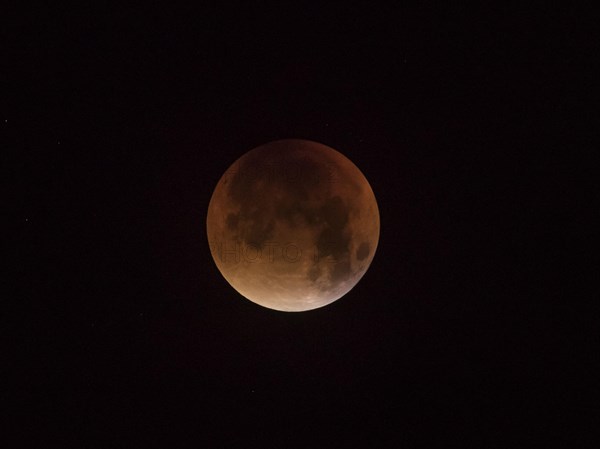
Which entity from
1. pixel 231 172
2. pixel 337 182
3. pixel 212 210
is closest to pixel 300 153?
pixel 337 182

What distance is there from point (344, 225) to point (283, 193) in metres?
0.63

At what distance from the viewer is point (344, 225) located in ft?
12.1

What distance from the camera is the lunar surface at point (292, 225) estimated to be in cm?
354

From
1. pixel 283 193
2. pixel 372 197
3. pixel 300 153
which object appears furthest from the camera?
Result: pixel 372 197

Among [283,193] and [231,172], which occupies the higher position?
[231,172]

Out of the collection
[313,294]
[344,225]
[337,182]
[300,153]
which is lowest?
[313,294]

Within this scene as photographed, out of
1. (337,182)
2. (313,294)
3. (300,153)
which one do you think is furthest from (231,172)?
(313,294)

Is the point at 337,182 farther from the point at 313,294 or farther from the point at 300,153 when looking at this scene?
the point at 313,294

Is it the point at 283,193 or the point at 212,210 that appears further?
the point at 212,210

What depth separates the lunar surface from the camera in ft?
11.6

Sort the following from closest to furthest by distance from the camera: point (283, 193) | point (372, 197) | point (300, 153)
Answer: point (283, 193) < point (300, 153) < point (372, 197)

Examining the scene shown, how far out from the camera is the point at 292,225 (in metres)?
3.51

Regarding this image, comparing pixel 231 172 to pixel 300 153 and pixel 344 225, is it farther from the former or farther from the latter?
pixel 344 225

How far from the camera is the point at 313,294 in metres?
3.87
